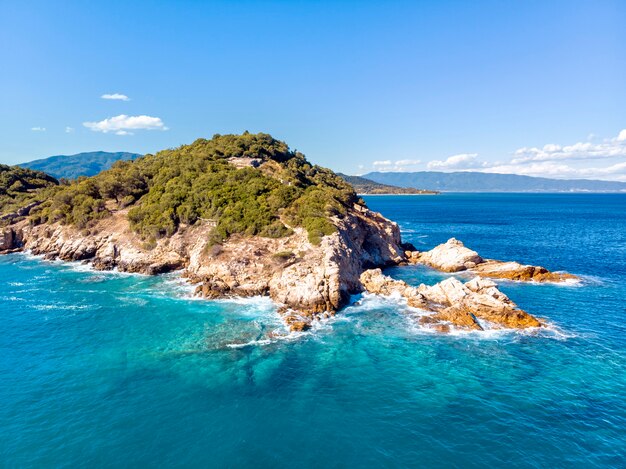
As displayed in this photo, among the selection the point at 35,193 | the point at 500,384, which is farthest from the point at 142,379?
the point at 35,193

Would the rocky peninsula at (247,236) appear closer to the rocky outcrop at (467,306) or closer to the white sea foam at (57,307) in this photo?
A: the rocky outcrop at (467,306)

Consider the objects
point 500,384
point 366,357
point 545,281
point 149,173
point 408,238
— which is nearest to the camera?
point 500,384

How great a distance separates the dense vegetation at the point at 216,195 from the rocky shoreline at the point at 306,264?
2.09 m

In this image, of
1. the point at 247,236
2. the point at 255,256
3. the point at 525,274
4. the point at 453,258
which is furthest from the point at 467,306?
the point at 247,236

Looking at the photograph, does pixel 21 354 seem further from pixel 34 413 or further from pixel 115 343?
pixel 34 413

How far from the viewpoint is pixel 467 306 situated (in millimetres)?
38062

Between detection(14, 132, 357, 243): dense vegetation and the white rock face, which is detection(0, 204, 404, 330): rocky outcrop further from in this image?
the white rock face

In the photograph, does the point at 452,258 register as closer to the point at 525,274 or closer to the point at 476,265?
the point at 476,265

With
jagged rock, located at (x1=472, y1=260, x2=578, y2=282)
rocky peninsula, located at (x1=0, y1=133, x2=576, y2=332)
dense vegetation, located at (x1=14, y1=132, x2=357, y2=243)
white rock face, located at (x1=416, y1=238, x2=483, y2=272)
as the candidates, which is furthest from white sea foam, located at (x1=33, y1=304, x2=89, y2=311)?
jagged rock, located at (x1=472, y1=260, x2=578, y2=282)

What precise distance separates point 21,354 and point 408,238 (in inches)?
3016

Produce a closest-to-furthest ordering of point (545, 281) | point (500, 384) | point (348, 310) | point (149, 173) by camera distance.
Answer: point (500, 384) < point (348, 310) < point (545, 281) < point (149, 173)

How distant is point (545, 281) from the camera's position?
49.5 meters

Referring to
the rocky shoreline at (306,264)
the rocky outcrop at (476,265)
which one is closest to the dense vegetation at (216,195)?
the rocky shoreline at (306,264)

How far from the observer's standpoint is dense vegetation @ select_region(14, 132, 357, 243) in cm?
5416
